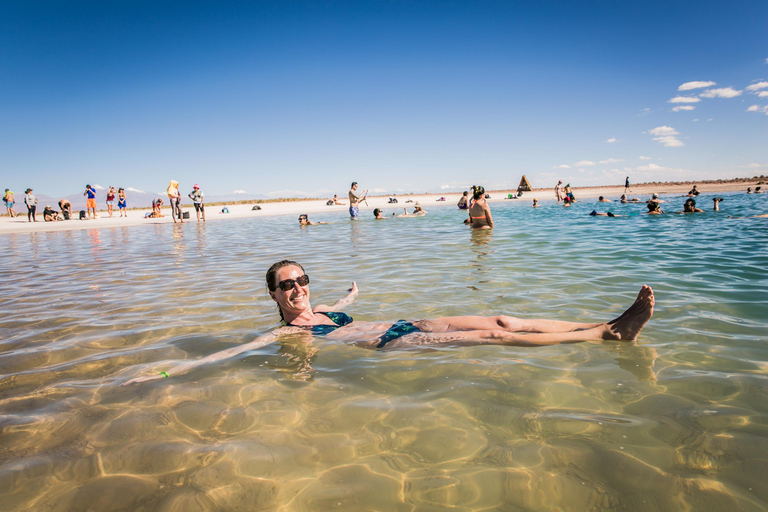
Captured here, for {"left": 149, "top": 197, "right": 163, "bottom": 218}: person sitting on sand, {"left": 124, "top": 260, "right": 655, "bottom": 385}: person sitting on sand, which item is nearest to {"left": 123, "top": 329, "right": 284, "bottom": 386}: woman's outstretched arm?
{"left": 124, "top": 260, "right": 655, "bottom": 385}: person sitting on sand

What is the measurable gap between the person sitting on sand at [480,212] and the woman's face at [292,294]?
10146 mm

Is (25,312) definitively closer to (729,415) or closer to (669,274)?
(729,415)

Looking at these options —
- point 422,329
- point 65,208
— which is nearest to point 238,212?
point 65,208

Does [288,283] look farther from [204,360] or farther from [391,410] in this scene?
[391,410]

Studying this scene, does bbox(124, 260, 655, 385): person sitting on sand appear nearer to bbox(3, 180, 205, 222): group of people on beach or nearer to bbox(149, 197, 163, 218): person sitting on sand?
bbox(3, 180, 205, 222): group of people on beach

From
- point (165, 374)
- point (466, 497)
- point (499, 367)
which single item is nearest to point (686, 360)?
point (499, 367)

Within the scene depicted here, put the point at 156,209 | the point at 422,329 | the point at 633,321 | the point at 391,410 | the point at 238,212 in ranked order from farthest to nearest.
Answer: the point at 238,212
the point at 156,209
the point at 422,329
the point at 633,321
the point at 391,410

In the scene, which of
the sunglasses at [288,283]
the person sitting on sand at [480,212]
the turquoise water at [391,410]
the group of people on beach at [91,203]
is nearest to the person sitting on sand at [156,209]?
the group of people on beach at [91,203]

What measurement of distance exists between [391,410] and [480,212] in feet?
38.4

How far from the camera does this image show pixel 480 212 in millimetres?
13617

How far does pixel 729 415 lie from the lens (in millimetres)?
2430

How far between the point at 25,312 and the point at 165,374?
11.9 ft

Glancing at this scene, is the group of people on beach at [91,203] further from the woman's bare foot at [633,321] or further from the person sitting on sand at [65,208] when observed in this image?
the woman's bare foot at [633,321]

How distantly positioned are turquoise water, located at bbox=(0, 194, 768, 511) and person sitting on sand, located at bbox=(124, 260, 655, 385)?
0.12 metres
